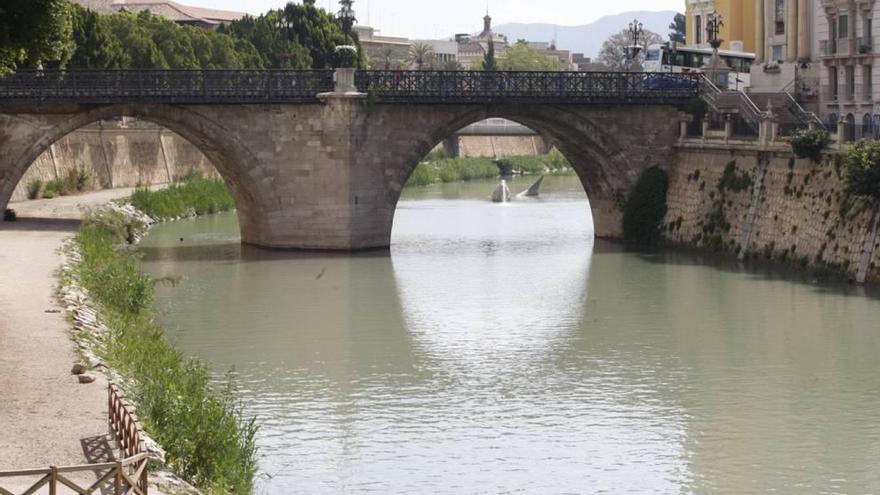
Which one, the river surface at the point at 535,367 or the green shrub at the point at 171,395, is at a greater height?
the green shrub at the point at 171,395

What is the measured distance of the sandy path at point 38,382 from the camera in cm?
1858

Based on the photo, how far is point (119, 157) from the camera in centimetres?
6362

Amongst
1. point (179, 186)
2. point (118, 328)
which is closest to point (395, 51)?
point (179, 186)

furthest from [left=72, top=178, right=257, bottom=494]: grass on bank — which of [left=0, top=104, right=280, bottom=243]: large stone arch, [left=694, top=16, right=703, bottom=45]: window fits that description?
[left=694, top=16, right=703, bottom=45]: window

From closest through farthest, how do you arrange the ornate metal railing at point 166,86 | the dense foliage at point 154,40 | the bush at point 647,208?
the dense foliage at point 154,40
the ornate metal railing at point 166,86
the bush at point 647,208

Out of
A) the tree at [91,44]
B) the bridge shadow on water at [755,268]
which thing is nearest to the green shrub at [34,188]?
the tree at [91,44]

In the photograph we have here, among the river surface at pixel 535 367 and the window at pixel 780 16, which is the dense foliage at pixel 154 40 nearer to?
the river surface at pixel 535 367

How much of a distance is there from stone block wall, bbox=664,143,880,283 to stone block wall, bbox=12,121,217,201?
2018 centimetres

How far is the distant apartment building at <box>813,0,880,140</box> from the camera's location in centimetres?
4847

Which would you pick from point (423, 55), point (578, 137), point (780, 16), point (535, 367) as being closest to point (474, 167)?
point (780, 16)

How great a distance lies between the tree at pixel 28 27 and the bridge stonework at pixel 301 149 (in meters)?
13.2

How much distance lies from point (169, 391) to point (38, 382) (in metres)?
1.94

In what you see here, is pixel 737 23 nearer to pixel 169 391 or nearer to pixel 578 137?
pixel 578 137

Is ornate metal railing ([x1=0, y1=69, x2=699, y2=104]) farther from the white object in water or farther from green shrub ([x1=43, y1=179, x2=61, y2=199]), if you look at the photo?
the white object in water
